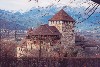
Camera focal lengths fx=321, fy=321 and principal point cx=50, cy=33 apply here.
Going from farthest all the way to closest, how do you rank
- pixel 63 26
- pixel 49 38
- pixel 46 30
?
pixel 63 26
pixel 46 30
pixel 49 38

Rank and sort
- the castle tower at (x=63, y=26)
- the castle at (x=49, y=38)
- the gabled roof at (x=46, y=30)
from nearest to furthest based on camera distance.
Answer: the castle at (x=49, y=38)
the gabled roof at (x=46, y=30)
the castle tower at (x=63, y=26)

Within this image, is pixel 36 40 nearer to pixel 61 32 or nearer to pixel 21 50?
pixel 21 50

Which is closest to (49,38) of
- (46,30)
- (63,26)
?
(46,30)

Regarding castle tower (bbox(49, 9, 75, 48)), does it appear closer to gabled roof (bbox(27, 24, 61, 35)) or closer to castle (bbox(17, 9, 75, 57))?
castle (bbox(17, 9, 75, 57))

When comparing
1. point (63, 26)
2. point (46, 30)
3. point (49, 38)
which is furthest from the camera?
point (63, 26)

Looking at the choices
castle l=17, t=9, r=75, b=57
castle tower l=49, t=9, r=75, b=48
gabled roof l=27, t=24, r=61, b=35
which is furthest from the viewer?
castle tower l=49, t=9, r=75, b=48

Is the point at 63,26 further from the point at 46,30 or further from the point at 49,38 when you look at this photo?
the point at 49,38

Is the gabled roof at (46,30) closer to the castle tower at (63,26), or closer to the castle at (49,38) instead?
the castle at (49,38)

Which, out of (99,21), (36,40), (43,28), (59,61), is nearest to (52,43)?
(36,40)

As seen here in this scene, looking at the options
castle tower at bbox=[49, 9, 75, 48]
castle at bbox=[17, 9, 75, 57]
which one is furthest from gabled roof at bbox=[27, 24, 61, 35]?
castle tower at bbox=[49, 9, 75, 48]

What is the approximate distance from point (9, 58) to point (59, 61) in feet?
15.7

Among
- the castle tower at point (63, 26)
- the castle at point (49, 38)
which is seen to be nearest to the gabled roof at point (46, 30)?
the castle at point (49, 38)

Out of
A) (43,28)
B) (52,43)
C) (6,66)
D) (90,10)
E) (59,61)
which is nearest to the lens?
(90,10)

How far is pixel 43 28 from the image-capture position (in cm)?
6016
